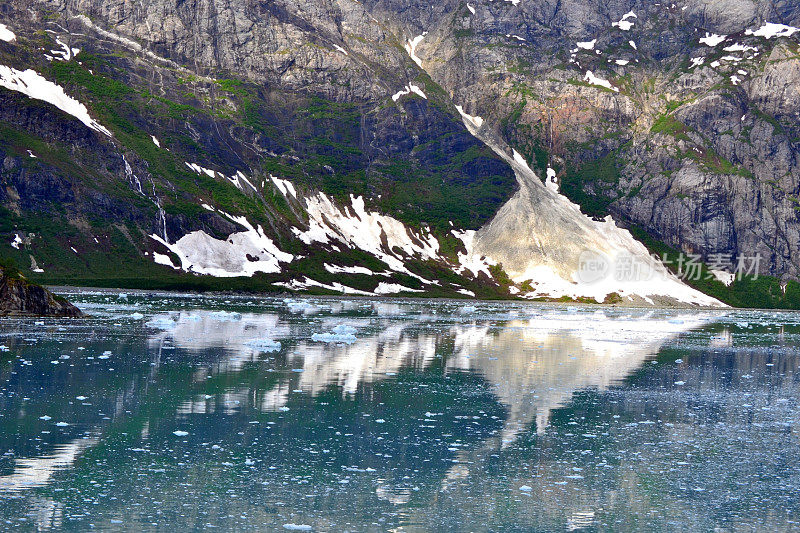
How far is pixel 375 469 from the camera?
24.0 meters

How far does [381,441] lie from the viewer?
27906 mm

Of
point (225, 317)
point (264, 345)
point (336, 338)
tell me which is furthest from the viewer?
point (225, 317)

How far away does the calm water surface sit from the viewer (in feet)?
65.7

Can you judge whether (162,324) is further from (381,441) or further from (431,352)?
(381,441)

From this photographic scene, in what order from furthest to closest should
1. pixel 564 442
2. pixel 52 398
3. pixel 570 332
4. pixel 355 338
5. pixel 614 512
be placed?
pixel 570 332
pixel 355 338
pixel 52 398
pixel 564 442
pixel 614 512

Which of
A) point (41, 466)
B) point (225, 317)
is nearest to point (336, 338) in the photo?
point (225, 317)

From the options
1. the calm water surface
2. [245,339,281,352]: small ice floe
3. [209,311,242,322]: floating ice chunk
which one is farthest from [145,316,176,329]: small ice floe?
[245,339,281,352]: small ice floe

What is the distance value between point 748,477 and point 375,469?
11817mm

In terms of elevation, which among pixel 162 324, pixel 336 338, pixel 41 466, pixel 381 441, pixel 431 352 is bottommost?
pixel 41 466

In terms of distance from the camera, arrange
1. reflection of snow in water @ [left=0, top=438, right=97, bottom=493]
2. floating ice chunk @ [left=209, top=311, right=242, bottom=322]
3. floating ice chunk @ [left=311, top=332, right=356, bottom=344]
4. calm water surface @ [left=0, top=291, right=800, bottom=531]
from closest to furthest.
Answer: calm water surface @ [left=0, top=291, right=800, bottom=531] → reflection of snow in water @ [left=0, top=438, right=97, bottom=493] → floating ice chunk @ [left=311, top=332, right=356, bottom=344] → floating ice chunk @ [left=209, top=311, right=242, bottom=322]

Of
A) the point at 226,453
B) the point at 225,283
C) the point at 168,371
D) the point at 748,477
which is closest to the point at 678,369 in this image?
the point at 748,477

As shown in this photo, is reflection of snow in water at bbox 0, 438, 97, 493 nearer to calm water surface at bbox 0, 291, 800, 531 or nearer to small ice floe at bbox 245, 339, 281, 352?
calm water surface at bbox 0, 291, 800, 531

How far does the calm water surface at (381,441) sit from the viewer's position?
20.0 metres

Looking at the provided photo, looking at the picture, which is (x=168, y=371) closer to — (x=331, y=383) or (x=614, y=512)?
(x=331, y=383)
